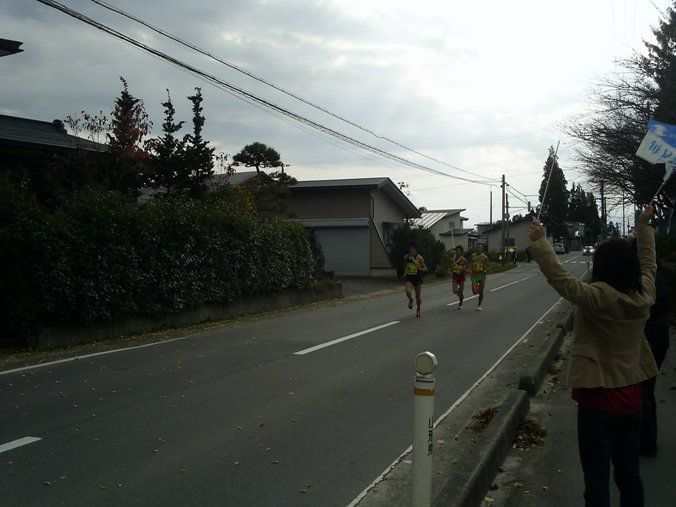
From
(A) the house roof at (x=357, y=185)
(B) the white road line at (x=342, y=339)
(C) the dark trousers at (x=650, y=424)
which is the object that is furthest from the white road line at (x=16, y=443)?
(A) the house roof at (x=357, y=185)

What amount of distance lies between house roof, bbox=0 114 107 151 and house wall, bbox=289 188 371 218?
1681 centimetres

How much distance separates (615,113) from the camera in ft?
63.5

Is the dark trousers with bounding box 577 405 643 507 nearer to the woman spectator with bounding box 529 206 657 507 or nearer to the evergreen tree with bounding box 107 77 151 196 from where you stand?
the woman spectator with bounding box 529 206 657 507

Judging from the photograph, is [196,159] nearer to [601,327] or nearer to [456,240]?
[601,327]

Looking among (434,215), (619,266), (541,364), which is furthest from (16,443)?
(434,215)

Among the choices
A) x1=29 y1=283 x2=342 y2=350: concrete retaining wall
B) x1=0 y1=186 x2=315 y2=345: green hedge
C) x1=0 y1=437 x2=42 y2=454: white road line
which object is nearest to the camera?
x1=0 y1=437 x2=42 y2=454: white road line

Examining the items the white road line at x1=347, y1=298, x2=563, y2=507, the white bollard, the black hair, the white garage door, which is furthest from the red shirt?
the white garage door

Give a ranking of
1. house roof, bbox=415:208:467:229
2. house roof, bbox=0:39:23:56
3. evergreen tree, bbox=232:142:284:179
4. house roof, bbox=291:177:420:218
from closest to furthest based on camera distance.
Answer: house roof, bbox=0:39:23:56, evergreen tree, bbox=232:142:284:179, house roof, bbox=291:177:420:218, house roof, bbox=415:208:467:229

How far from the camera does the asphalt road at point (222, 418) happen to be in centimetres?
470

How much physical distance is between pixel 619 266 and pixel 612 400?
76 centimetres

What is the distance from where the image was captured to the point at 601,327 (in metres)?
3.49

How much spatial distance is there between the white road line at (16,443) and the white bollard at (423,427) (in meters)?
3.90

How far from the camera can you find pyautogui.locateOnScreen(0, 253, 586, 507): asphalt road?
15.4 ft

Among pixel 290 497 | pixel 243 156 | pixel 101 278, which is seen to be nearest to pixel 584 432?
pixel 290 497
